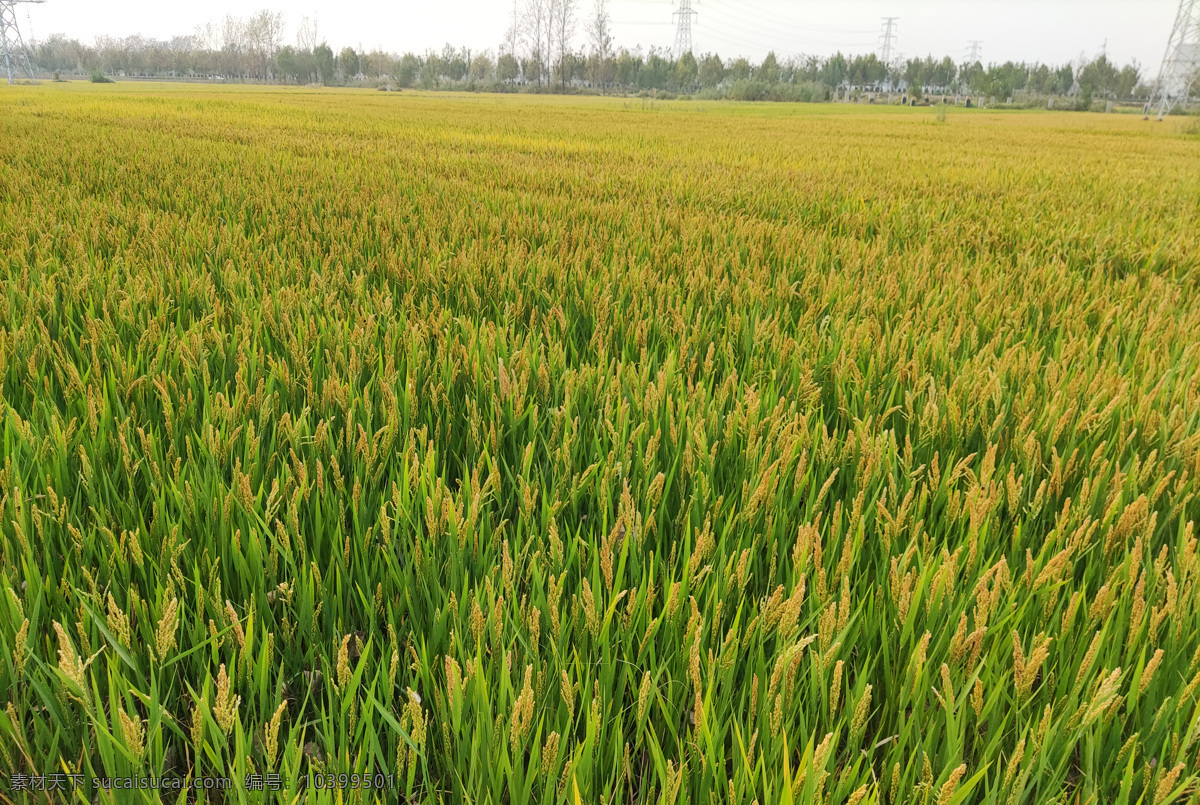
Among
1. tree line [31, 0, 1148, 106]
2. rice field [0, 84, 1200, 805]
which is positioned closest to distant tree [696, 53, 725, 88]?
tree line [31, 0, 1148, 106]

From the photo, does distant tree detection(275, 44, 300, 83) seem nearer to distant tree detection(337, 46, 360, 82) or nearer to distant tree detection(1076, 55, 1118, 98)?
distant tree detection(337, 46, 360, 82)

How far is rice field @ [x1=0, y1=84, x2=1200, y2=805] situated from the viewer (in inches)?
31.6

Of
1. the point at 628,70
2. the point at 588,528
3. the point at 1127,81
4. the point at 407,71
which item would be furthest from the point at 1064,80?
the point at 588,528

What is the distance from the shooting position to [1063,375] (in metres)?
1.92

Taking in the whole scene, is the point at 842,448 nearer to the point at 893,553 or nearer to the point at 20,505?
the point at 893,553

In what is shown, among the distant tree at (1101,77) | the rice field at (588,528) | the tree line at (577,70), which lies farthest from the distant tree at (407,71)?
the rice field at (588,528)

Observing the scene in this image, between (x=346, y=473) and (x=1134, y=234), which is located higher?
(x=1134, y=234)

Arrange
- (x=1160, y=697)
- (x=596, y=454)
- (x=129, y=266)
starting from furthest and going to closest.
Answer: (x=129, y=266)
(x=596, y=454)
(x=1160, y=697)

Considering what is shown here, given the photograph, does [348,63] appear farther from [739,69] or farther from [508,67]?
[739,69]

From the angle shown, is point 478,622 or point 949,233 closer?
point 478,622

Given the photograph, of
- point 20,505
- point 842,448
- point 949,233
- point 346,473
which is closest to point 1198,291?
point 949,233

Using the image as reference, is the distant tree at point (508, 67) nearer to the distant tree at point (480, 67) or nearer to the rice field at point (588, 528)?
the distant tree at point (480, 67)

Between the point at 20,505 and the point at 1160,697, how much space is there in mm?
1812

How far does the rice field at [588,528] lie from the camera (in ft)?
2.63
